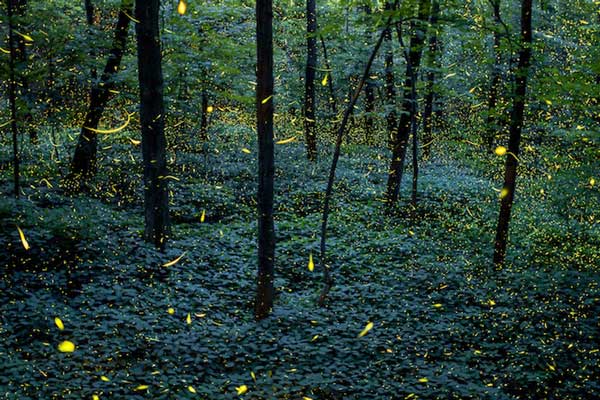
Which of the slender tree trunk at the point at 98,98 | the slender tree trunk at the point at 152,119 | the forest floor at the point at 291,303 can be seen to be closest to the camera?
the forest floor at the point at 291,303

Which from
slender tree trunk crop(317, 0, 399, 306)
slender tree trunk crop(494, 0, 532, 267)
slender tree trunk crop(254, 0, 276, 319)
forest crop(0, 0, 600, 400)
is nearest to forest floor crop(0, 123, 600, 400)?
forest crop(0, 0, 600, 400)

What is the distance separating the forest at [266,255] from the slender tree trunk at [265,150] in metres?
0.03

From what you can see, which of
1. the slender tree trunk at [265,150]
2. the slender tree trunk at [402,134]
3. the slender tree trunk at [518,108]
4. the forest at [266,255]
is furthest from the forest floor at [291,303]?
the slender tree trunk at [518,108]

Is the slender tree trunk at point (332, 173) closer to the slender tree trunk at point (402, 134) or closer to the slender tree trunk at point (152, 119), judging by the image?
the slender tree trunk at point (152, 119)

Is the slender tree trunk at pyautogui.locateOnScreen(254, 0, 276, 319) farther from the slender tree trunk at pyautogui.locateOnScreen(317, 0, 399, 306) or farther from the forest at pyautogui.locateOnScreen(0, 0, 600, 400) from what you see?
the slender tree trunk at pyautogui.locateOnScreen(317, 0, 399, 306)

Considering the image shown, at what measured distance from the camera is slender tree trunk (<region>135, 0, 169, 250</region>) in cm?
1020

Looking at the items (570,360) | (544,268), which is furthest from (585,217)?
(570,360)

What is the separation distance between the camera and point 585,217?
15578 millimetres

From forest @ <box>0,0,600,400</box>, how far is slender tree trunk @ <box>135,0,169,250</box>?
5cm

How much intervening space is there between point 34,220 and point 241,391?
23.0ft

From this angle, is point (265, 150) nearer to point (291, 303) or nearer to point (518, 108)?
point (291, 303)

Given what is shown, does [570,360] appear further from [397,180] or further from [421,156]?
[421,156]

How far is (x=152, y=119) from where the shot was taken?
34.5ft

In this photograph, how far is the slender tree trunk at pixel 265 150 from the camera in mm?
8273
